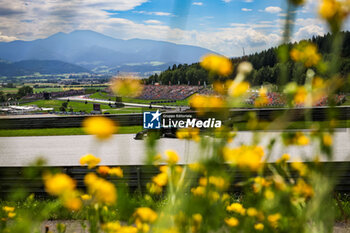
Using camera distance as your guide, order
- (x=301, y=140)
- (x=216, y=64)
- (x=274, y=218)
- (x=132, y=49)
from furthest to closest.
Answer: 1. (x=132, y=49)
2. (x=274, y=218)
3. (x=301, y=140)
4. (x=216, y=64)

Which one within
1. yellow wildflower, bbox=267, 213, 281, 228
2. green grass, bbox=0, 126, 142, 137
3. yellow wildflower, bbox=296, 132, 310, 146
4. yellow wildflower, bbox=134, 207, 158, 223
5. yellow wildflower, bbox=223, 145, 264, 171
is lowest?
green grass, bbox=0, 126, 142, 137

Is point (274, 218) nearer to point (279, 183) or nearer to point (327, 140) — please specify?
point (279, 183)

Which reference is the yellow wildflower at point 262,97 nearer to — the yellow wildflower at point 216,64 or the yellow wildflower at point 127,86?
the yellow wildflower at point 216,64

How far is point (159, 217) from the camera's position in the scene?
0.89 meters

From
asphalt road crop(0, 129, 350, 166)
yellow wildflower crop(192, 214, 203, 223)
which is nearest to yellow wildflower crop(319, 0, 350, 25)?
yellow wildflower crop(192, 214, 203, 223)

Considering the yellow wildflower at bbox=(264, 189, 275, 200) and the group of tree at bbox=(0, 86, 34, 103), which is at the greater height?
the yellow wildflower at bbox=(264, 189, 275, 200)

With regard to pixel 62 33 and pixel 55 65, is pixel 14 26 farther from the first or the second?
pixel 55 65

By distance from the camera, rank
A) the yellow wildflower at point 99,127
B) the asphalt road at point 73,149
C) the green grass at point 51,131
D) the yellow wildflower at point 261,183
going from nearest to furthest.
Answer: the yellow wildflower at point 99,127
the yellow wildflower at point 261,183
the asphalt road at point 73,149
the green grass at point 51,131

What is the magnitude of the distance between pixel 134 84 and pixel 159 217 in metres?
0.37

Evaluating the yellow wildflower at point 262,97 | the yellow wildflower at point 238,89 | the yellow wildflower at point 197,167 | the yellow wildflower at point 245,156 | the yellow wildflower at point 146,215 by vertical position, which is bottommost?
the yellow wildflower at point 146,215

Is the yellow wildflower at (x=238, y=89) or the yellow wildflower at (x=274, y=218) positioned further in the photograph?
the yellow wildflower at (x=274, y=218)

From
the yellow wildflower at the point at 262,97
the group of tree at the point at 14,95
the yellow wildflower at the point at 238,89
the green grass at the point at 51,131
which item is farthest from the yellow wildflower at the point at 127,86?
the group of tree at the point at 14,95

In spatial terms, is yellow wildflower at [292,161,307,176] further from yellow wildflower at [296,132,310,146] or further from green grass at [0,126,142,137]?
green grass at [0,126,142,137]

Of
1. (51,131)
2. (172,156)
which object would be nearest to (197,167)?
(172,156)
